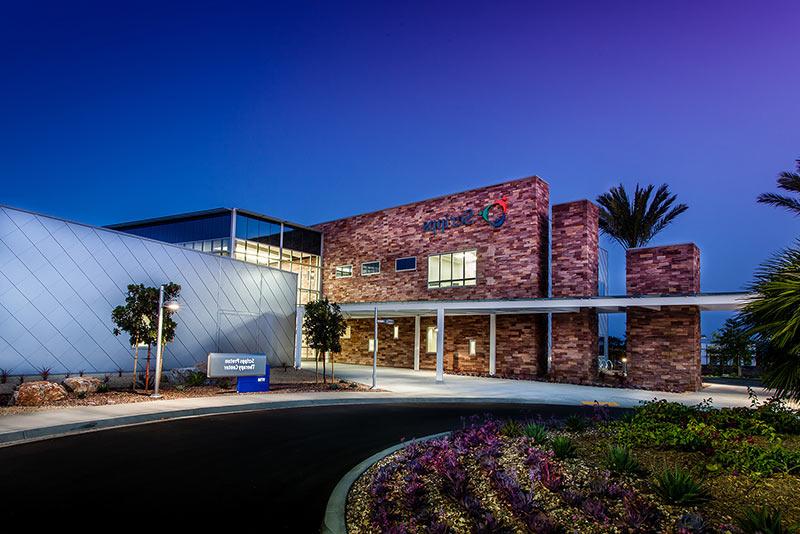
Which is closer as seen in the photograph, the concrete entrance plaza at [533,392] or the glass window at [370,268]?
the concrete entrance plaza at [533,392]

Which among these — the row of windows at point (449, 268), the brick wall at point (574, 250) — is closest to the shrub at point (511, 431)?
the brick wall at point (574, 250)

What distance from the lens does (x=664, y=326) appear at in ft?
71.1

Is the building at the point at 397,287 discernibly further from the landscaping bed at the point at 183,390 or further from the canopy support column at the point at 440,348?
the landscaping bed at the point at 183,390

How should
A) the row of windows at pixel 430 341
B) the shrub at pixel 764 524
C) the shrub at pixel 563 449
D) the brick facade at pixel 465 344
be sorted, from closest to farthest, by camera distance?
1. the shrub at pixel 764 524
2. the shrub at pixel 563 449
3. the brick facade at pixel 465 344
4. the row of windows at pixel 430 341

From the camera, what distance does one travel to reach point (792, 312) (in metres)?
5.38

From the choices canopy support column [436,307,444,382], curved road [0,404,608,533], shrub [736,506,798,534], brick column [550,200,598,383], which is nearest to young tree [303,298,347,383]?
canopy support column [436,307,444,382]

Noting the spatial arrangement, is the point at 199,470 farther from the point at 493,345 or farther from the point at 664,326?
the point at 493,345

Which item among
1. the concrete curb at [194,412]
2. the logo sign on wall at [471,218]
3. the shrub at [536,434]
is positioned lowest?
the concrete curb at [194,412]

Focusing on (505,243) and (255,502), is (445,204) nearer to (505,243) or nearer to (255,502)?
(505,243)

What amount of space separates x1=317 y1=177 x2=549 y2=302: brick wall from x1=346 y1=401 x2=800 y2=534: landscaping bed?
1814 centimetres

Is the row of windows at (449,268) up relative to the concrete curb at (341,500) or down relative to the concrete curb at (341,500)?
up

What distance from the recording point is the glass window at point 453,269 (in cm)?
2764

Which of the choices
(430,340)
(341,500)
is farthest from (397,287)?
(341,500)

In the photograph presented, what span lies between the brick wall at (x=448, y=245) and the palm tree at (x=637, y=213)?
8.42 m
